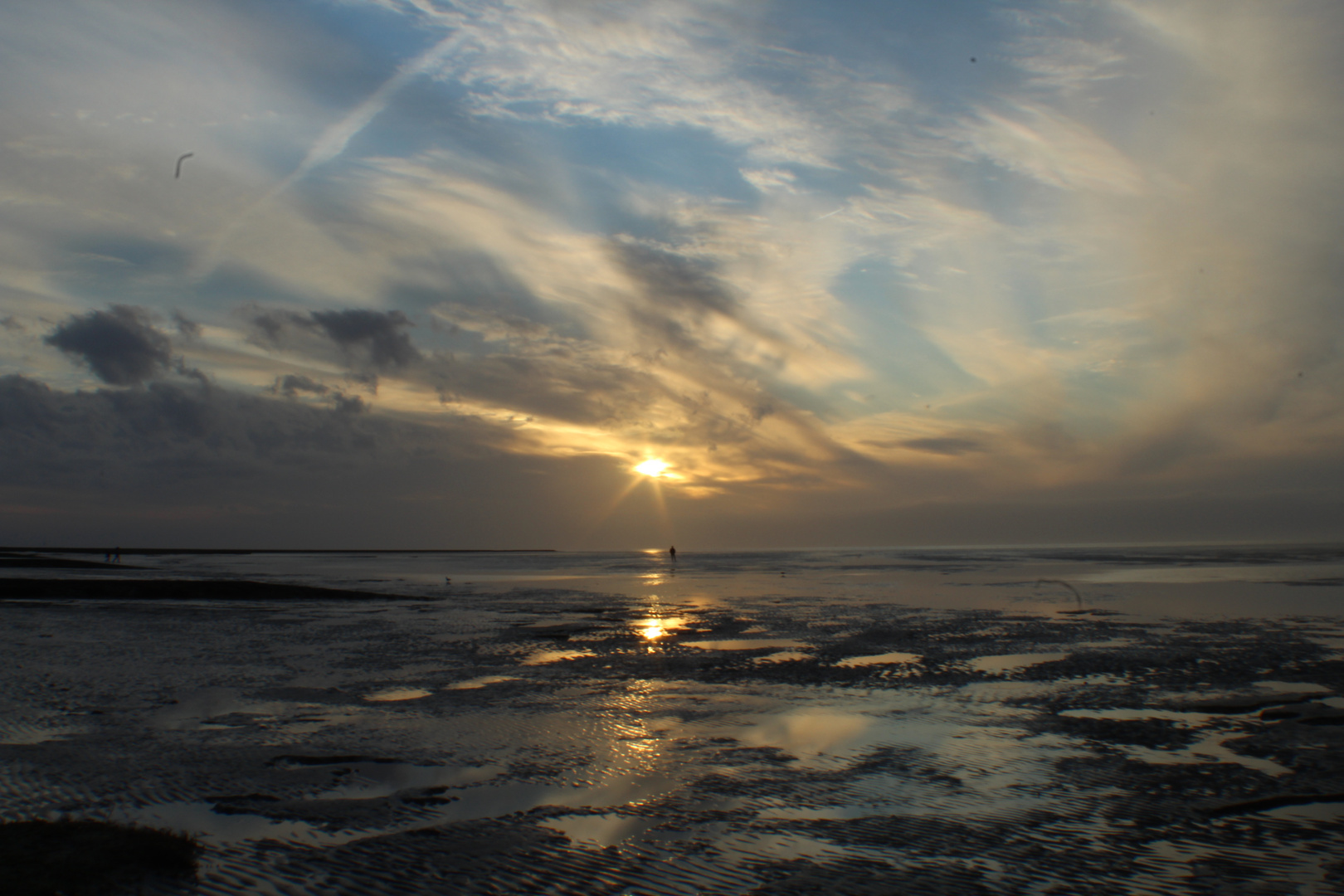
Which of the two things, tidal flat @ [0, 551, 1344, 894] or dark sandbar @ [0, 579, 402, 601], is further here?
dark sandbar @ [0, 579, 402, 601]

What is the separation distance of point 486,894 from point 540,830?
168cm

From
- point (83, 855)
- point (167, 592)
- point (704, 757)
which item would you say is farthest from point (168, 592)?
point (704, 757)

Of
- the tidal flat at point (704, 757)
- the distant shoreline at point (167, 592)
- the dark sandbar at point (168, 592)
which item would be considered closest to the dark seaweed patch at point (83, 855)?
the tidal flat at point (704, 757)

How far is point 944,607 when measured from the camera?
118 ft

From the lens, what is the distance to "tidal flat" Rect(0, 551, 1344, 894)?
322 inches

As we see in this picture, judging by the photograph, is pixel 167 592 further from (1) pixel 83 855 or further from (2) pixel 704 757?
(2) pixel 704 757

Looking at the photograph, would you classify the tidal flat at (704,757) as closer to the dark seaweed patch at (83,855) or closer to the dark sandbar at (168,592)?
the dark seaweed patch at (83,855)

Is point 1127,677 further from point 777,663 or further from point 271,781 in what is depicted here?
point 271,781

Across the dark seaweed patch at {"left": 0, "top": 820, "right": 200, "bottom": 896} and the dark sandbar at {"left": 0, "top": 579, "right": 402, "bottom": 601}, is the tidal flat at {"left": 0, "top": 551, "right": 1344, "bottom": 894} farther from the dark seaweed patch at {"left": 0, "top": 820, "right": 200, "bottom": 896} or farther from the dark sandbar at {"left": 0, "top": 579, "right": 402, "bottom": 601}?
the dark sandbar at {"left": 0, "top": 579, "right": 402, "bottom": 601}

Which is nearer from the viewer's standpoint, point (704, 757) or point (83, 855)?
point (83, 855)

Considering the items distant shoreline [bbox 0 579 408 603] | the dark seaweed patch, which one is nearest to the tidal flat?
the dark seaweed patch

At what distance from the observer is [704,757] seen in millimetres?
12188

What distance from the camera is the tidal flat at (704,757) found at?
8172 millimetres

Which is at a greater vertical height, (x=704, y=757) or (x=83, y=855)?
(x=83, y=855)
